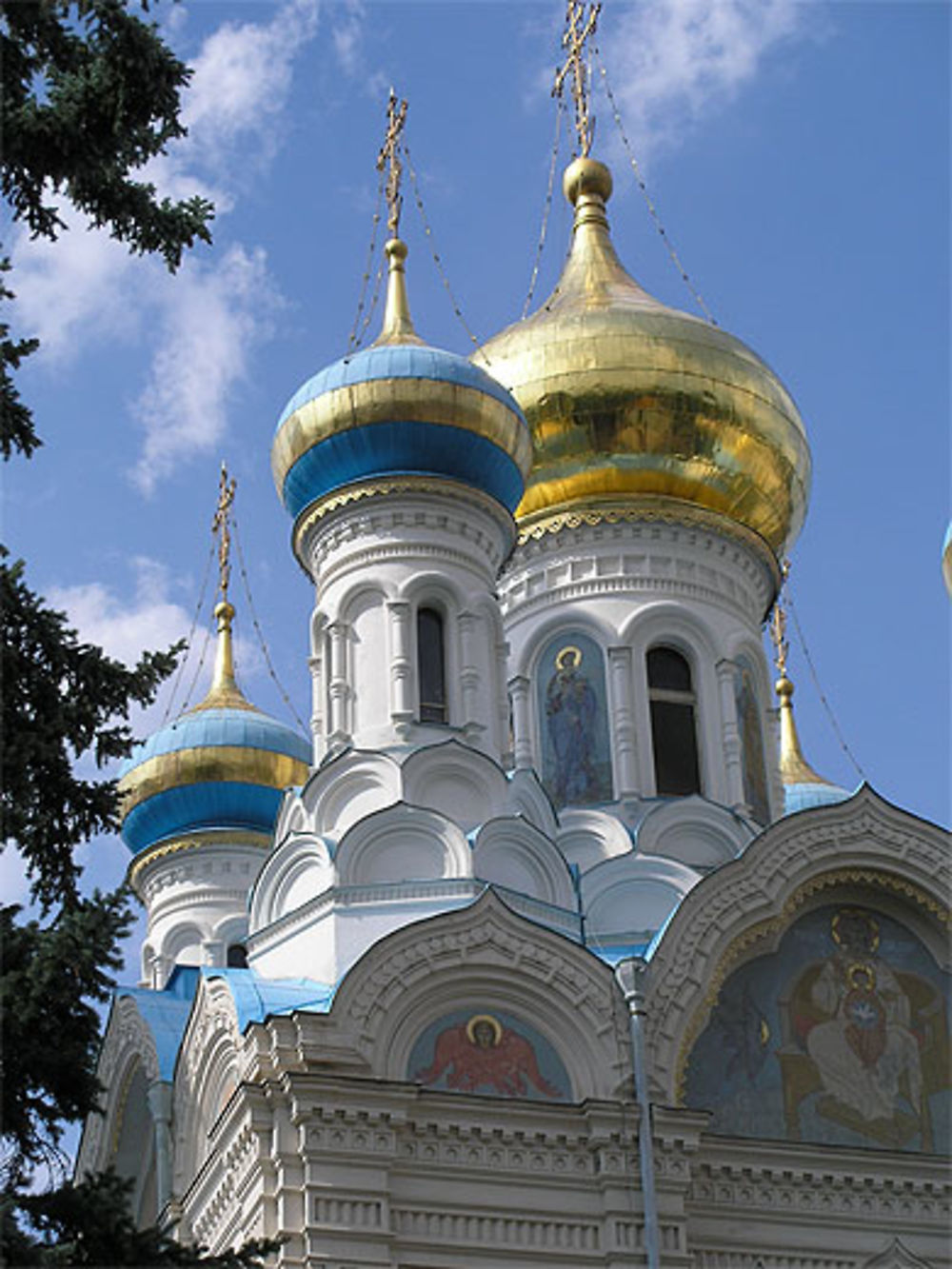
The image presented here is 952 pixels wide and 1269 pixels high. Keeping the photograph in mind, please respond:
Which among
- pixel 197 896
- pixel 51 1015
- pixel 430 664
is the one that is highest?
pixel 197 896

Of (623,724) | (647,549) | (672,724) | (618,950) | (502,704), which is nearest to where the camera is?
(618,950)

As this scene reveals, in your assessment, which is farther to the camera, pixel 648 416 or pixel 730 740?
pixel 648 416

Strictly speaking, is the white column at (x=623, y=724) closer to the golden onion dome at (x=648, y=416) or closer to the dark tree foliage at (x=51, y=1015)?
the golden onion dome at (x=648, y=416)

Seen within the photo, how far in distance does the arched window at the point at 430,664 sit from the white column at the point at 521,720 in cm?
137

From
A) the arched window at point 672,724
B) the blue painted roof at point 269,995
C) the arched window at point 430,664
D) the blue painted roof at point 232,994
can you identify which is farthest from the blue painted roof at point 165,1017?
the arched window at point 672,724

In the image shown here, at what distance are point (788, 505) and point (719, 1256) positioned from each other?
667 centimetres

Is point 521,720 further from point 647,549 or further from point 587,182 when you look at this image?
point 587,182

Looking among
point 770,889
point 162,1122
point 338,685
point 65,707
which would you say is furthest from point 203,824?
point 65,707

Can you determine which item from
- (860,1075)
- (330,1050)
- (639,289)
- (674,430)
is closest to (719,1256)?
(860,1075)

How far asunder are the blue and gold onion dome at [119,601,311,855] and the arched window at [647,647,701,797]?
3.17 metres

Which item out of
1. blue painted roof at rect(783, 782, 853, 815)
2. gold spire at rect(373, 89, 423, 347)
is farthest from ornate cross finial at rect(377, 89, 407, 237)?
blue painted roof at rect(783, 782, 853, 815)

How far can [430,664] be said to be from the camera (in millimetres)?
13828

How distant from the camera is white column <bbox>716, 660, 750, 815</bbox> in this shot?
48.9 ft

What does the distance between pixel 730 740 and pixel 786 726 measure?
17.2 feet
